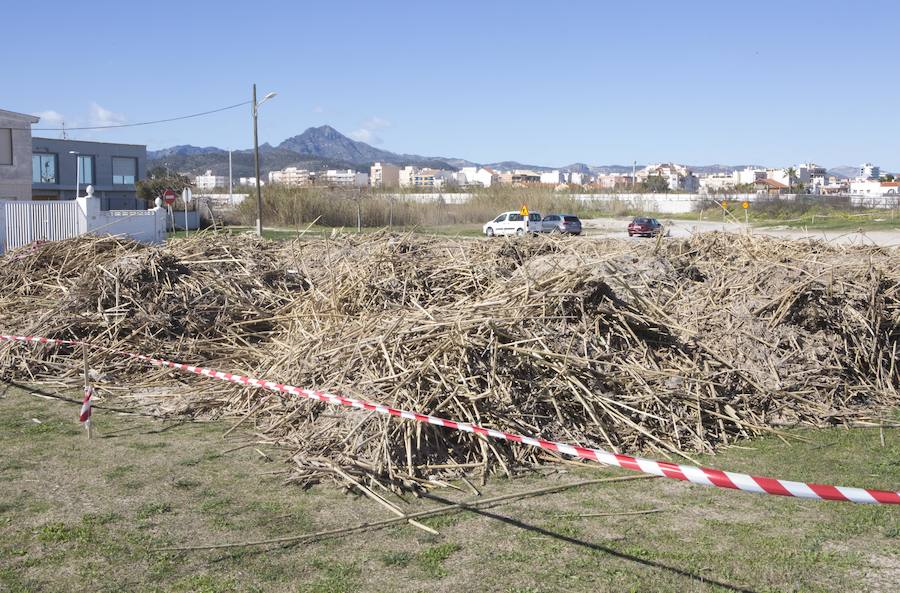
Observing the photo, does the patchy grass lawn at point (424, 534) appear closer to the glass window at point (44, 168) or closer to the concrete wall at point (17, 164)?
the concrete wall at point (17, 164)

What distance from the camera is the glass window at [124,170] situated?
71.6m

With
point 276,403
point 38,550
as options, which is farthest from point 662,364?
point 38,550

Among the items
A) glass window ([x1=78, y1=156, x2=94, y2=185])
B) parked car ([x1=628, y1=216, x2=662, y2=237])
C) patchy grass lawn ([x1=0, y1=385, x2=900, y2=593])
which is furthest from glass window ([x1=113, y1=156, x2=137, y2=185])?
patchy grass lawn ([x1=0, y1=385, x2=900, y2=593])

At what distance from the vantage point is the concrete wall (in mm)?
38000

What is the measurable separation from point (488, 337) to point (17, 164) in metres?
37.7

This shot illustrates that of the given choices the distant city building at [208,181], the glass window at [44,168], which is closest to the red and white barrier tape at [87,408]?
the glass window at [44,168]

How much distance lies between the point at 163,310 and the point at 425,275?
3.50 metres

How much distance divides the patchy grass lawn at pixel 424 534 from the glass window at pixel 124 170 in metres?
70.2

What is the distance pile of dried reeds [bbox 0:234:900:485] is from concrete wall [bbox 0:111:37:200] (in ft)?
93.3

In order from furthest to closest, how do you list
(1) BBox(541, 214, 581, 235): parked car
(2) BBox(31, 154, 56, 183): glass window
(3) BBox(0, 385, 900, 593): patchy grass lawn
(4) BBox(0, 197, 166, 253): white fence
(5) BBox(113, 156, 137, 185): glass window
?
(5) BBox(113, 156, 137, 185): glass window → (2) BBox(31, 154, 56, 183): glass window → (1) BBox(541, 214, 581, 235): parked car → (4) BBox(0, 197, 166, 253): white fence → (3) BBox(0, 385, 900, 593): patchy grass lawn

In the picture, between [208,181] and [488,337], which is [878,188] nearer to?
[208,181]

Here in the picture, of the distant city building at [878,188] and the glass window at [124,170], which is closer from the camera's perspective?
the glass window at [124,170]

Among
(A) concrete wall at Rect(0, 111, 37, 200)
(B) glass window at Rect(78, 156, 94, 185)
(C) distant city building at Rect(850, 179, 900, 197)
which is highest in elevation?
(C) distant city building at Rect(850, 179, 900, 197)

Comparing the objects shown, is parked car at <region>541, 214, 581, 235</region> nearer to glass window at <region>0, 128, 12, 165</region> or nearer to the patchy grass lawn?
glass window at <region>0, 128, 12, 165</region>
